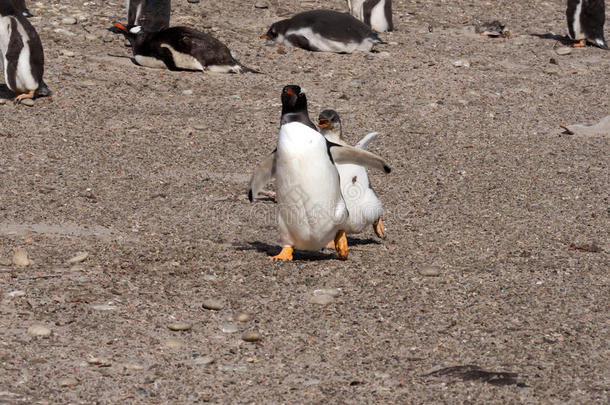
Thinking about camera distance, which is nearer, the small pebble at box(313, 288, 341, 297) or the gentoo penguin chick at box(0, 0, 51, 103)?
the small pebble at box(313, 288, 341, 297)

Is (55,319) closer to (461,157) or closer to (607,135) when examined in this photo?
(461,157)

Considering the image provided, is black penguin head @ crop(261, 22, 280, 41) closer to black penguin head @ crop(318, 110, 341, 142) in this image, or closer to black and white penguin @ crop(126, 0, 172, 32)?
black and white penguin @ crop(126, 0, 172, 32)

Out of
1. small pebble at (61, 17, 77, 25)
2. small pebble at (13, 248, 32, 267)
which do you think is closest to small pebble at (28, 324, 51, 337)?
small pebble at (13, 248, 32, 267)

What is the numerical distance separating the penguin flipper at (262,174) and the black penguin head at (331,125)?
448 millimetres

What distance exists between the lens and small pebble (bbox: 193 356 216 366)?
11.0ft

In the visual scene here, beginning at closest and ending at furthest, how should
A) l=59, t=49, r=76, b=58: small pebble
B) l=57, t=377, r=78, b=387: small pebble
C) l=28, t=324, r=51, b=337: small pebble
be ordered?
l=57, t=377, r=78, b=387: small pebble < l=28, t=324, r=51, b=337: small pebble < l=59, t=49, r=76, b=58: small pebble

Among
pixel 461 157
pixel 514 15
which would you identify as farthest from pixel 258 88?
pixel 514 15

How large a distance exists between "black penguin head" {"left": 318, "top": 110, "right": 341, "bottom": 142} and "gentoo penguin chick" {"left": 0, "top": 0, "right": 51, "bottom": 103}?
3380 mm

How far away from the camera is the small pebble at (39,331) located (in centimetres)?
347

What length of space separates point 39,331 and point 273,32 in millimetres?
6702

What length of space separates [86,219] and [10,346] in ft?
6.16

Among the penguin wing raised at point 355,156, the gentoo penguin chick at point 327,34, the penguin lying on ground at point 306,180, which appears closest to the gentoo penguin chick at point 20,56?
the gentoo penguin chick at point 327,34

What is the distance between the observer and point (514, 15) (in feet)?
38.2

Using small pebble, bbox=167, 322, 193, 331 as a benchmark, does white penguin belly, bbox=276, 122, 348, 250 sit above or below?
above
